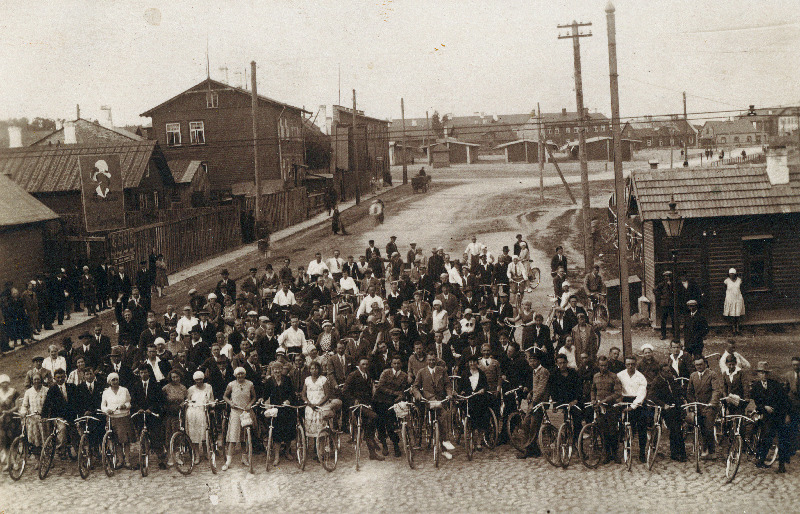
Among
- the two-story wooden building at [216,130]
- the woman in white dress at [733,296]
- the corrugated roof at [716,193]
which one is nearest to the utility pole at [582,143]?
the corrugated roof at [716,193]

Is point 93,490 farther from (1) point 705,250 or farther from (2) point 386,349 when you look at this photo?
(1) point 705,250

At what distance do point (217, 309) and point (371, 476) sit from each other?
23.2 ft

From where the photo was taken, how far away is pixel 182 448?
1184 centimetres

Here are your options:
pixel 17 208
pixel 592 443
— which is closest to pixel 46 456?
pixel 592 443

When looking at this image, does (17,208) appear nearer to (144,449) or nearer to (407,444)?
(144,449)

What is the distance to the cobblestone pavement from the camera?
983 centimetres

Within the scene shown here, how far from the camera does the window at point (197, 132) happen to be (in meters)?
43.5

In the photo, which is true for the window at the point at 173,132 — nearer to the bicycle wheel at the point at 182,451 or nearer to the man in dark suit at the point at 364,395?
the bicycle wheel at the point at 182,451

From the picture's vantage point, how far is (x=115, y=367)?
13.1 m

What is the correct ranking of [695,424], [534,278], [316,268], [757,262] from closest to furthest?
[695,424], [757,262], [316,268], [534,278]

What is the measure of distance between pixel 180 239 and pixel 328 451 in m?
19.4

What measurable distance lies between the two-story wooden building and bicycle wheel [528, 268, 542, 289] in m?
22.9

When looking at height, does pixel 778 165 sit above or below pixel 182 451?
above

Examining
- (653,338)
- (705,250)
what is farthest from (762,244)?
(653,338)
